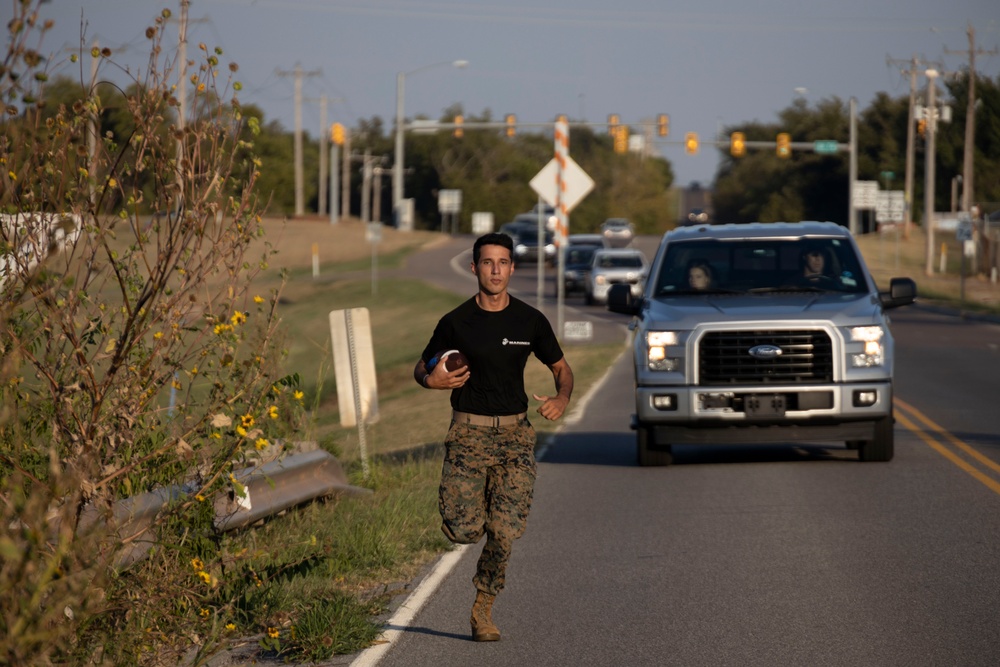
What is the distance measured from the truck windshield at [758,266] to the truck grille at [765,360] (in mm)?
1044

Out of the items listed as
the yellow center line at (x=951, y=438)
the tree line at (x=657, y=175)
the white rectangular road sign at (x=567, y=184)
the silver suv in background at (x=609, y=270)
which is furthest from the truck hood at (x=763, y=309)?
the tree line at (x=657, y=175)

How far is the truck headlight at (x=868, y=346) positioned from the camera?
12852mm

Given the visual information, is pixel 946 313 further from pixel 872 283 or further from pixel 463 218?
pixel 463 218

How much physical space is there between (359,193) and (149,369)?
145549 mm

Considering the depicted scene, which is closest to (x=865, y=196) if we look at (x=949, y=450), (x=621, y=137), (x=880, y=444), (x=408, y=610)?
(x=621, y=137)

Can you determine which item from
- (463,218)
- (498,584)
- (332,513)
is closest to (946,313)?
(332,513)

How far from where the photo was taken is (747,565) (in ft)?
29.5

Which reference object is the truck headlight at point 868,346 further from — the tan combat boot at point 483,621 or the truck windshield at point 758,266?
the tan combat boot at point 483,621

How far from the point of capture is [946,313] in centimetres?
4353

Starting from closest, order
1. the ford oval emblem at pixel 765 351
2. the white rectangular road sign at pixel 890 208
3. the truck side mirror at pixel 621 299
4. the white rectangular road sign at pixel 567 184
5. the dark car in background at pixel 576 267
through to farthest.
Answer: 1. the ford oval emblem at pixel 765 351
2. the truck side mirror at pixel 621 299
3. the white rectangular road sign at pixel 567 184
4. the dark car in background at pixel 576 267
5. the white rectangular road sign at pixel 890 208

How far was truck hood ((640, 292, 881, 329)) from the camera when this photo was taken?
42.2 feet

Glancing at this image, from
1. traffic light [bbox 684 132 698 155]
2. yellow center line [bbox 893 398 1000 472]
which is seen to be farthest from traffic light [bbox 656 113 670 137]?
yellow center line [bbox 893 398 1000 472]

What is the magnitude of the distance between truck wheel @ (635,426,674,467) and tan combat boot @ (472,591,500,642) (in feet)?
21.2

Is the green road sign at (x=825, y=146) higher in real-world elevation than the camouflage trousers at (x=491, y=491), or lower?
higher
